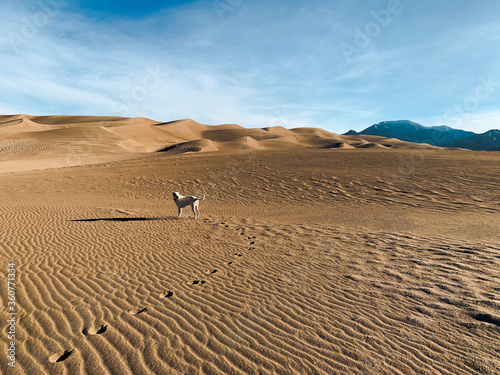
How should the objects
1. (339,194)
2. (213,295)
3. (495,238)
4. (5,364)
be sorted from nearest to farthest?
(5,364) < (213,295) < (495,238) < (339,194)

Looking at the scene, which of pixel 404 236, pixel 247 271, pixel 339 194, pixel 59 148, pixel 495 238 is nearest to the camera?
pixel 247 271

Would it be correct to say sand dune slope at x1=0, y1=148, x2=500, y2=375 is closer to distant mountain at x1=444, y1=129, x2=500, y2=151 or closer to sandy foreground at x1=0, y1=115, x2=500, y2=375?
sandy foreground at x1=0, y1=115, x2=500, y2=375

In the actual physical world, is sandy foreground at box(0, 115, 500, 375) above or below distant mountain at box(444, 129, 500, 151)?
below

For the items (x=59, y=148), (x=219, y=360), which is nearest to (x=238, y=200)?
(x=219, y=360)

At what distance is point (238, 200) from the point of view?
1655 centimetres

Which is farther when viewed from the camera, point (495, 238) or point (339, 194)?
point (339, 194)

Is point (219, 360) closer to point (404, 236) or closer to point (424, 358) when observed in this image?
point (424, 358)

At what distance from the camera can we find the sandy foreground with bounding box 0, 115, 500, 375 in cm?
345

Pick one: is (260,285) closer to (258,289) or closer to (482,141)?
(258,289)

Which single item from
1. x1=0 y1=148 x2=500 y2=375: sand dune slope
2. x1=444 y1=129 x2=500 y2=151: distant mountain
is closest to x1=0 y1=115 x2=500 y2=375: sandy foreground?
x1=0 y1=148 x2=500 y2=375: sand dune slope

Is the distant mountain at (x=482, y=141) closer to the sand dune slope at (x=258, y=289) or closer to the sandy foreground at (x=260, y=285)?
the sandy foreground at (x=260, y=285)

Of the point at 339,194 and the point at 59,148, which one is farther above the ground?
the point at 59,148

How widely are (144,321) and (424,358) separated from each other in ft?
13.9

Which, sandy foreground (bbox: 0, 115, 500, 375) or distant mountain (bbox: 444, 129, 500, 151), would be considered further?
distant mountain (bbox: 444, 129, 500, 151)
